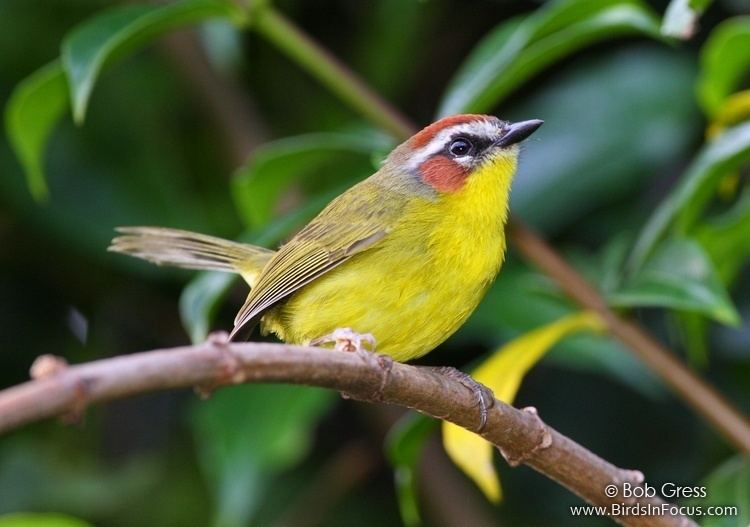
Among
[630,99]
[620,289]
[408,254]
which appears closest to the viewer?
[408,254]

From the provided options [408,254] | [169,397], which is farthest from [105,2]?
[408,254]

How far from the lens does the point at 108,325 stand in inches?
165

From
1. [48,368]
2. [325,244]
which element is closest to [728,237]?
[325,244]

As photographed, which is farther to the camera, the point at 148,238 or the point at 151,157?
the point at 151,157

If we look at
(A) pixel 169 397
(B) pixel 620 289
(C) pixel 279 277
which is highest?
(A) pixel 169 397

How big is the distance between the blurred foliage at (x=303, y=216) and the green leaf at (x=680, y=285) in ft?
0.46

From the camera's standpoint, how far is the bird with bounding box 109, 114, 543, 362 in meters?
2.56

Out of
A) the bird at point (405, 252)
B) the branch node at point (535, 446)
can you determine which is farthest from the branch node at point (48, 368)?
the bird at point (405, 252)

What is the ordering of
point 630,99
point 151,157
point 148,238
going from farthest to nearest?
point 151,157 → point 630,99 → point 148,238

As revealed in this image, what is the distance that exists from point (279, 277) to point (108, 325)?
1.50m

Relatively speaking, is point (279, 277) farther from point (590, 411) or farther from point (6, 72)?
point (6, 72)

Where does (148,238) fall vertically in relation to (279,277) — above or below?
above

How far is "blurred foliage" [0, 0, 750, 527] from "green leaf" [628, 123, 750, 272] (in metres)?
0.04

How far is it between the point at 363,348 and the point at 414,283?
493 millimetres
